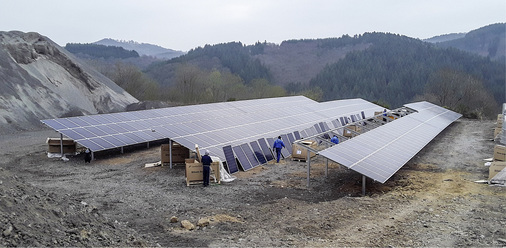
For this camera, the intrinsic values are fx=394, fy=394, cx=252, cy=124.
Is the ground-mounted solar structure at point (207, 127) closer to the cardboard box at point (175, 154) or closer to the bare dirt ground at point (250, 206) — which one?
the cardboard box at point (175, 154)

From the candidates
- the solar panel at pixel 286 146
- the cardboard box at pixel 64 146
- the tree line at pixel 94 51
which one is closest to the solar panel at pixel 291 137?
the solar panel at pixel 286 146

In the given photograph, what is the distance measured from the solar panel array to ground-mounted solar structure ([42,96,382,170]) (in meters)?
6.13

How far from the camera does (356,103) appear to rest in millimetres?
52562

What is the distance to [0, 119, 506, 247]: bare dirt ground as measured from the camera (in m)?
10.4

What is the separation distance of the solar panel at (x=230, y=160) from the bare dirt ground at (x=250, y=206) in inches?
17.1

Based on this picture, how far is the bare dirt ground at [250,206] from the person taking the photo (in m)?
10.4

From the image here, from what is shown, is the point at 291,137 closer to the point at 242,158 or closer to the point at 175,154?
the point at 242,158

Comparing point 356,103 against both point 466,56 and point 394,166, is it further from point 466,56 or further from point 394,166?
point 466,56

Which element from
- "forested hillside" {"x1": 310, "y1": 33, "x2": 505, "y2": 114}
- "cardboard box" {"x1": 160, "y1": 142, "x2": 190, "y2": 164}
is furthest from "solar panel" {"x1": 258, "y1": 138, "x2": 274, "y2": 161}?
"forested hillside" {"x1": 310, "y1": 33, "x2": 505, "y2": 114}

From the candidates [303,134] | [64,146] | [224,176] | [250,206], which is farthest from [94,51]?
[250,206]

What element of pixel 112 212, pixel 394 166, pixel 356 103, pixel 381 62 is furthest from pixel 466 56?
pixel 112 212

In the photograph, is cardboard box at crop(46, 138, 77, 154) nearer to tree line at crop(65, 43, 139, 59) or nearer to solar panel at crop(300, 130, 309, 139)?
solar panel at crop(300, 130, 309, 139)

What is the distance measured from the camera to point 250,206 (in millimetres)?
16078

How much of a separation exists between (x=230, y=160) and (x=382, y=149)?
842cm
